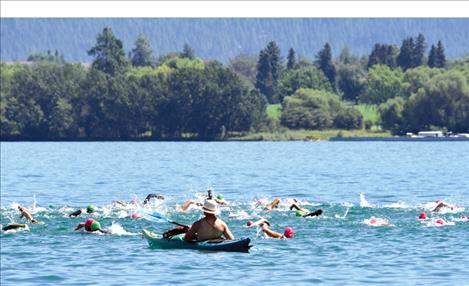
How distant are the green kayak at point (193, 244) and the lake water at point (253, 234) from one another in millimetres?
203

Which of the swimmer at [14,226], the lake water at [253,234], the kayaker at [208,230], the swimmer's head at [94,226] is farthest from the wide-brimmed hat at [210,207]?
the swimmer at [14,226]

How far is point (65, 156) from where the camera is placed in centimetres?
14562

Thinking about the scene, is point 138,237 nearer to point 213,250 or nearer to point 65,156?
point 213,250

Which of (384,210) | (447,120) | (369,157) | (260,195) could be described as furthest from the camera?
(447,120)

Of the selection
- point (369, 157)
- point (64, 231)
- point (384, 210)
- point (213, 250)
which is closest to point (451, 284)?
point (213, 250)

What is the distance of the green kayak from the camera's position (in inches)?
1515

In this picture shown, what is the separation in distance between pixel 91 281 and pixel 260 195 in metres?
41.2

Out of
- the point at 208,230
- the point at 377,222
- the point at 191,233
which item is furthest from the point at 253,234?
the point at 208,230

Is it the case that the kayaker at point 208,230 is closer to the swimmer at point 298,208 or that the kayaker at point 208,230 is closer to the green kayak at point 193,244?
the green kayak at point 193,244

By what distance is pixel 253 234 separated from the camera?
44906 millimetres

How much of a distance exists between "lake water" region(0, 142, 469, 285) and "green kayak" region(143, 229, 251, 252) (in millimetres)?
203

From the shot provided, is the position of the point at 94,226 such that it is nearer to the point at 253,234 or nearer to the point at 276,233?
the point at 253,234

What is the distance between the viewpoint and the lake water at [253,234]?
35.0 meters

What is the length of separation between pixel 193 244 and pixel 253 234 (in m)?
6.25
